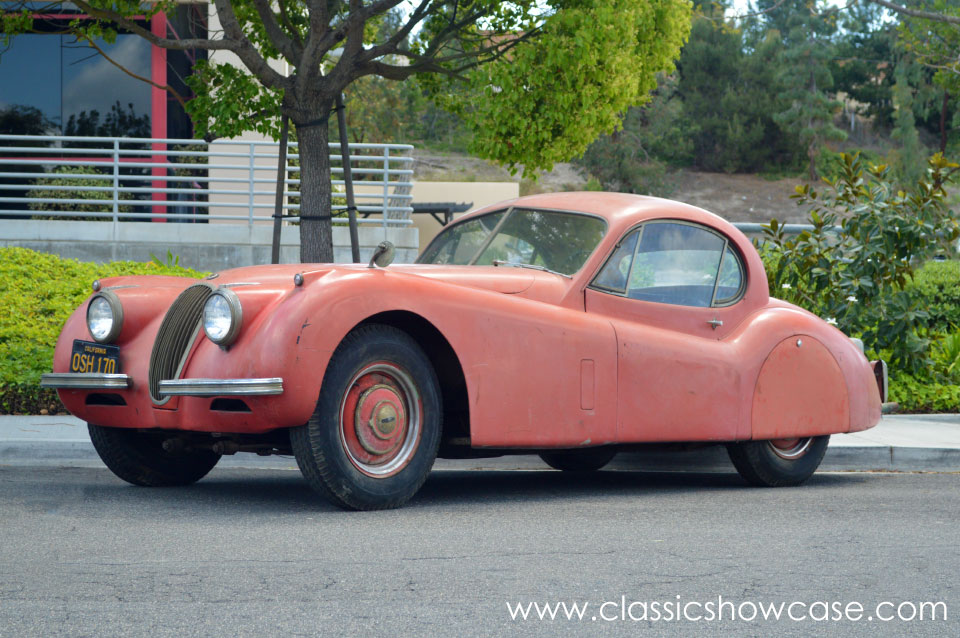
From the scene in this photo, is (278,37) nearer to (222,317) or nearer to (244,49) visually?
(244,49)

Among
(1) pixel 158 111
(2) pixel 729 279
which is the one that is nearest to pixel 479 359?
(2) pixel 729 279

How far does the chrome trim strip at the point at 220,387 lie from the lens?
4.95 meters

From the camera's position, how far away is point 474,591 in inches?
155

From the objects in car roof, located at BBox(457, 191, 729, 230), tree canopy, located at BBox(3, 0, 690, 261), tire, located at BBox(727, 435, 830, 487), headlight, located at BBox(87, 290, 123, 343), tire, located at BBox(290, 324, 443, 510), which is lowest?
tire, located at BBox(727, 435, 830, 487)

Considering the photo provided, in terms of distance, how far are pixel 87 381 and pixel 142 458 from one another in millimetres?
718

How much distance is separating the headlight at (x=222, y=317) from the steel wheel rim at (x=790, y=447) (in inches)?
137

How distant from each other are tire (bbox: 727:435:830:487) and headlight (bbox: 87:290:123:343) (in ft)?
11.9

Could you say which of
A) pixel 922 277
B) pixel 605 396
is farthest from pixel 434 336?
pixel 922 277

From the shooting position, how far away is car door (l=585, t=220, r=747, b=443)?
6195mm

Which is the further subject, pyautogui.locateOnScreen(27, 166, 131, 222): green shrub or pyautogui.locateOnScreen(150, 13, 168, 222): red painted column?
pyautogui.locateOnScreen(150, 13, 168, 222): red painted column

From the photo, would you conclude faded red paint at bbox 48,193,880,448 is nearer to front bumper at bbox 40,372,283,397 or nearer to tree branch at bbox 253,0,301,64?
front bumper at bbox 40,372,283,397

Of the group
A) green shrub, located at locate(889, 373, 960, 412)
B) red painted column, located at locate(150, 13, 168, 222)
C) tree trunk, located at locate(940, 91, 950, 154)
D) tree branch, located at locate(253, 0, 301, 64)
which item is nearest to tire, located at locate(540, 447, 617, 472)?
green shrub, located at locate(889, 373, 960, 412)

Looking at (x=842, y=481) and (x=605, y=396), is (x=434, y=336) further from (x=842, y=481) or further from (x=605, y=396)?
(x=842, y=481)

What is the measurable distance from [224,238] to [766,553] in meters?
12.9
